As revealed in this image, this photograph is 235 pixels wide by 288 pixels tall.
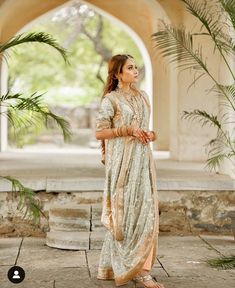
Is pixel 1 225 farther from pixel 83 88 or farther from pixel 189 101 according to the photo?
pixel 83 88

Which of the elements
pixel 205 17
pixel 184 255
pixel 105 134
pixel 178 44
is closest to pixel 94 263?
pixel 184 255

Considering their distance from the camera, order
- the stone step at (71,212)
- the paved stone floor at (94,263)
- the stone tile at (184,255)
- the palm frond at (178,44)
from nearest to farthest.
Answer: the paved stone floor at (94,263) → the stone tile at (184,255) → the palm frond at (178,44) → the stone step at (71,212)

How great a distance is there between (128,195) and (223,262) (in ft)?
4.82

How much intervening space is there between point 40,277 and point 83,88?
67.1 feet

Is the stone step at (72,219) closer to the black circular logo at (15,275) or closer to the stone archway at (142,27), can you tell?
the black circular logo at (15,275)

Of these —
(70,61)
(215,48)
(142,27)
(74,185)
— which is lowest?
(74,185)

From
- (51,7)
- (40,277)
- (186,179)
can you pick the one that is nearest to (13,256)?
(40,277)

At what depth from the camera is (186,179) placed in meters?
7.70

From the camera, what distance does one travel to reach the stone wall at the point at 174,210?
7498 mm

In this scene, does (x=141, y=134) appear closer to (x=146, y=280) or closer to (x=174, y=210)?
(x=146, y=280)

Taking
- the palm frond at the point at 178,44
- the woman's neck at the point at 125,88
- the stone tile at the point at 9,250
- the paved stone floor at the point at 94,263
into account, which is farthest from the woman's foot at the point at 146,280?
the palm frond at the point at 178,44

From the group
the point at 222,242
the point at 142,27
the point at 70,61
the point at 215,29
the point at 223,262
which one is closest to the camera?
the point at 223,262

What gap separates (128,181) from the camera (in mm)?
4891

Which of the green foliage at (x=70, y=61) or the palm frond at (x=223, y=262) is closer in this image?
the palm frond at (x=223, y=262)
